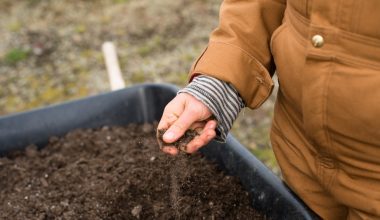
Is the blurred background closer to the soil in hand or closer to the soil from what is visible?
the soil

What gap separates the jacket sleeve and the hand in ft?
0.26

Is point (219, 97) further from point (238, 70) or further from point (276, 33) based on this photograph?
point (276, 33)

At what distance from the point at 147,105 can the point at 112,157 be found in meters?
0.23

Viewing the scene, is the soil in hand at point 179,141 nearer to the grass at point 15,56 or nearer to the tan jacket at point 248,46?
the tan jacket at point 248,46

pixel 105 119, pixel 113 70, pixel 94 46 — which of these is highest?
pixel 113 70

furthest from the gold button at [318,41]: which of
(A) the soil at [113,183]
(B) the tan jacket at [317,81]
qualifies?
(A) the soil at [113,183]

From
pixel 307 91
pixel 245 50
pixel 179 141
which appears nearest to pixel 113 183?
pixel 179 141

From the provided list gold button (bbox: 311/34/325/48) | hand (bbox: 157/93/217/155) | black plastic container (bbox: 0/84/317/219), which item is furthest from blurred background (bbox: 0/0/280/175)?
gold button (bbox: 311/34/325/48)

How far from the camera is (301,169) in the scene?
3.48ft

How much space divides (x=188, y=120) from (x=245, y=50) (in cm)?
22

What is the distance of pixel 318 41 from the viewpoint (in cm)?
84

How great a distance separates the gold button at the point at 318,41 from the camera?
2.74 feet

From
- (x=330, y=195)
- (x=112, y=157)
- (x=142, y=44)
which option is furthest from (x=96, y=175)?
A: (x=142, y=44)

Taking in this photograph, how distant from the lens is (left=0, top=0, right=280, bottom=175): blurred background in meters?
2.51
